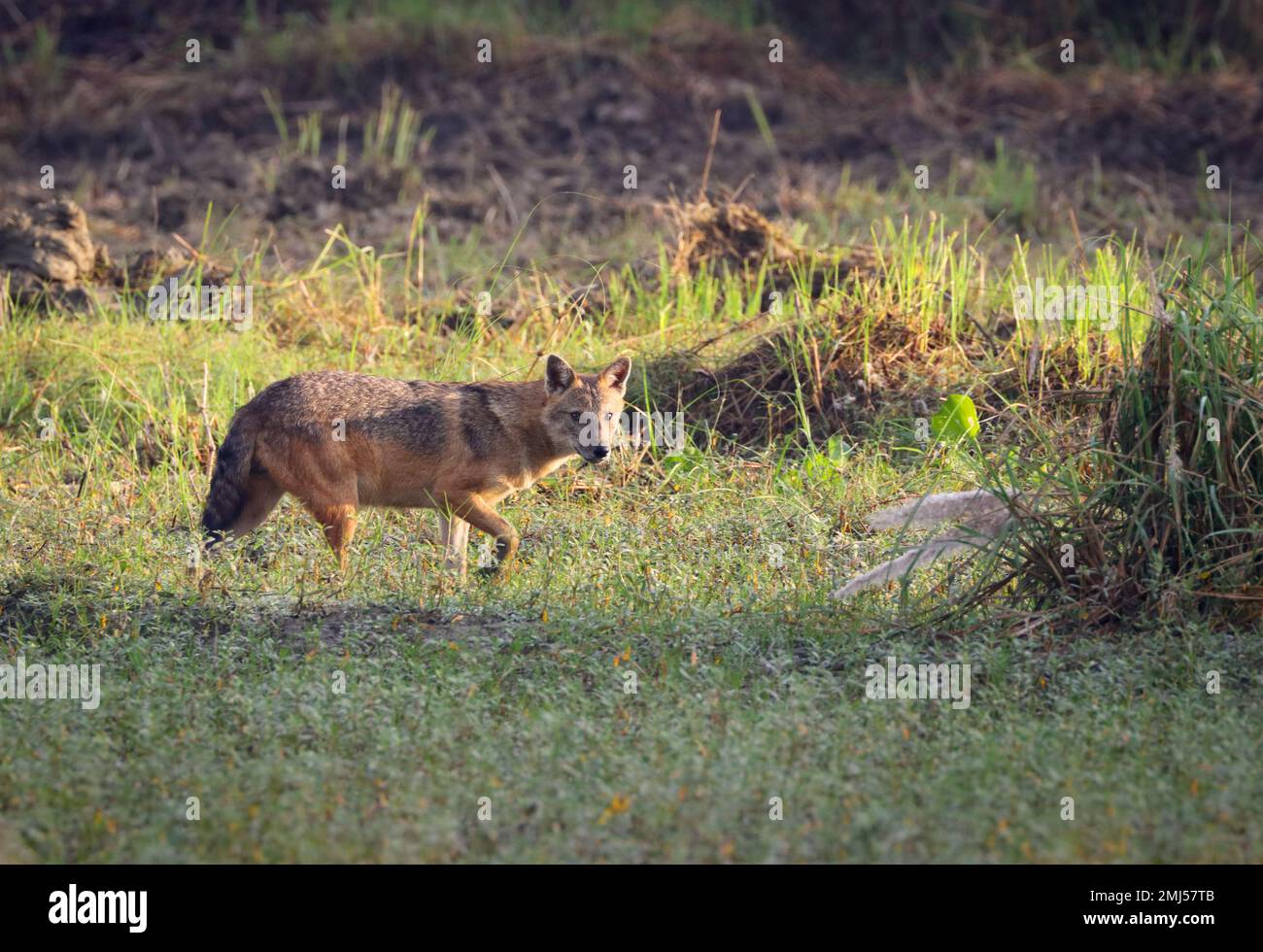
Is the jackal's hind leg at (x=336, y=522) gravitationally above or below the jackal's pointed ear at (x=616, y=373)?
below

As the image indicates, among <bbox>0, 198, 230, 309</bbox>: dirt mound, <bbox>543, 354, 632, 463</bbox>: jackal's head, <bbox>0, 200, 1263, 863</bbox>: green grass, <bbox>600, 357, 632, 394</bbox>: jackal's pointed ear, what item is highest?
<bbox>0, 198, 230, 309</bbox>: dirt mound

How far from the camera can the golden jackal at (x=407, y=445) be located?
7969 millimetres

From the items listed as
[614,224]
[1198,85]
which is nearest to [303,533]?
[614,224]

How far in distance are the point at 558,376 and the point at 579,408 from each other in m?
0.23

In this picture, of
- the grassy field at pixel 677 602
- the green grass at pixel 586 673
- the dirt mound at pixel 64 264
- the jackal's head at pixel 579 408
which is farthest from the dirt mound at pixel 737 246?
the dirt mound at pixel 64 264

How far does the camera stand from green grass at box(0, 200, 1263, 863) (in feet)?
16.0

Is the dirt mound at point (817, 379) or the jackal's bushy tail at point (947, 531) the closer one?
the jackal's bushy tail at point (947, 531)

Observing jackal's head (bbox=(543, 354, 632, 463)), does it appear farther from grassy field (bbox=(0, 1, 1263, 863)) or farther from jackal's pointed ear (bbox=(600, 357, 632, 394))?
grassy field (bbox=(0, 1, 1263, 863))

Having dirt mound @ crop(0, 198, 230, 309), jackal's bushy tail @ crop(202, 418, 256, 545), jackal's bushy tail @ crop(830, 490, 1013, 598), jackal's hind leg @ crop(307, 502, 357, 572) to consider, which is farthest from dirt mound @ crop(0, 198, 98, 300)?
jackal's bushy tail @ crop(830, 490, 1013, 598)

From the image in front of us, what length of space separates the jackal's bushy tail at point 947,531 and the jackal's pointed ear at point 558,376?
200cm

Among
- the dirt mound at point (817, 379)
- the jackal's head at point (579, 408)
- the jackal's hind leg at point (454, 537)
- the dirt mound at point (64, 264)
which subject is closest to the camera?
the jackal's hind leg at point (454, 537)

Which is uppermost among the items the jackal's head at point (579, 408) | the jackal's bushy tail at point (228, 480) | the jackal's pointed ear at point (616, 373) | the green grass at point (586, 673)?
the jackal's pointed ear at point (616, 373)

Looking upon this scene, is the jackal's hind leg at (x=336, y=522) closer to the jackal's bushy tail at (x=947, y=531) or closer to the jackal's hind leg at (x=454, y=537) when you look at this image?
the jackal's hind leg at (x=454, y=537)
